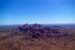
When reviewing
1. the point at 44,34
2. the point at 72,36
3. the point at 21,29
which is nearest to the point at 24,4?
the point at 21,29

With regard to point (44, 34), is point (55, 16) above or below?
above

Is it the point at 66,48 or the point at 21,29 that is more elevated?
the point at 21,29

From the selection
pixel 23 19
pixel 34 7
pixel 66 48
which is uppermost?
pixel 34 7

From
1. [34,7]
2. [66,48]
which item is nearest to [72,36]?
[66,48]

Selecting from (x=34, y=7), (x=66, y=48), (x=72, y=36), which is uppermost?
(x=34, y=7)

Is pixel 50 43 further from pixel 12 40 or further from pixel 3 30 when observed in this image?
pixel 3 30

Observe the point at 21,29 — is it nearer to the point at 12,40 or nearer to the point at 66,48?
the point at 12,40
